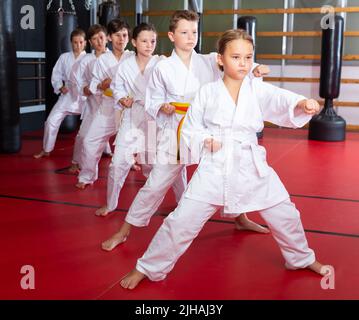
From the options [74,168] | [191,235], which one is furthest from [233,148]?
[74,168]

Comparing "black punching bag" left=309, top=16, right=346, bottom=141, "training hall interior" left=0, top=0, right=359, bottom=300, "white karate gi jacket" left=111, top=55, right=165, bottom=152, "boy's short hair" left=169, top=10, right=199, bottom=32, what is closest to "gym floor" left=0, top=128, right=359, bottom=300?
"training hall interior" left=0, top=0, right=359, bottom=300

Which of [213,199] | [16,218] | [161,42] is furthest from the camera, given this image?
[161,42]

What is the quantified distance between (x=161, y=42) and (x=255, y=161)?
7.54 m

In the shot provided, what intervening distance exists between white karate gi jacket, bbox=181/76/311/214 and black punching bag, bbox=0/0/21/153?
395cm

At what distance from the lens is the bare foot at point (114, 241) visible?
291 centimetres

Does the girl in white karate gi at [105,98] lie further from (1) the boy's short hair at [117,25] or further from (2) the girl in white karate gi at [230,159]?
(2) the girl in white karate gi at [230,159]

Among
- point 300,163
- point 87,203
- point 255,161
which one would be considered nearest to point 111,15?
point 300,163

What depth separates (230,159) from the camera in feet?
7.54

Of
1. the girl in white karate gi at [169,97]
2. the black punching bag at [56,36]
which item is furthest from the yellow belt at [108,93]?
the black punching bag at [56,36]

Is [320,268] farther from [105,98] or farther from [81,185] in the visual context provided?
[81,185]

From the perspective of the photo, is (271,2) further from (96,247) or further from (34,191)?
(96,247)

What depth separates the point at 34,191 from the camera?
4270 millimetres

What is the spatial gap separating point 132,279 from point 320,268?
94 cm

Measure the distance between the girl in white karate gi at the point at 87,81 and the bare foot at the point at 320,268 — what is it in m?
2.65
